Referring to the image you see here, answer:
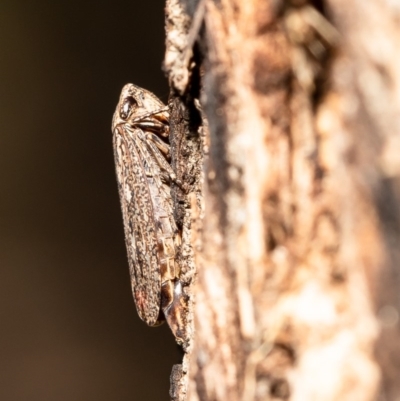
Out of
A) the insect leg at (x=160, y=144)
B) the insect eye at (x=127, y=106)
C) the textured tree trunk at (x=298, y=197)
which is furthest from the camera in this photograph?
the insect eye at (x=127, y=106)

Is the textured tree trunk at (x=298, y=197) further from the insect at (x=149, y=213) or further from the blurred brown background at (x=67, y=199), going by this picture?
the blurred brown background at (x=67, y=199)

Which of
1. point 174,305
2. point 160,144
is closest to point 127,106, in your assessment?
point 160,144

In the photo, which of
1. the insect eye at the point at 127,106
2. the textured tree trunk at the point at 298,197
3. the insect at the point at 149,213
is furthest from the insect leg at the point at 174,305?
the insect eye at the point at 127,106

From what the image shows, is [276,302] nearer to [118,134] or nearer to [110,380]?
[118,134]

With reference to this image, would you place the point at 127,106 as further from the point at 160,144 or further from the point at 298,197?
the point at 298,197

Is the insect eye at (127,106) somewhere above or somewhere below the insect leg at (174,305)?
above

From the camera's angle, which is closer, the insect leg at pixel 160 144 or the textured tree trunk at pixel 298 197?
the textured tree trunk at pixel 298 197
